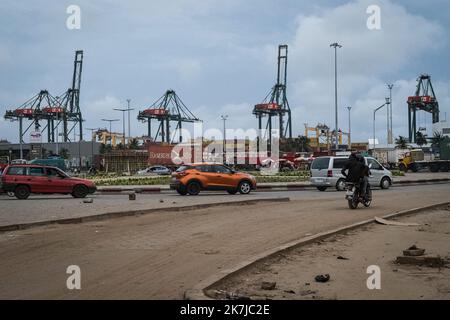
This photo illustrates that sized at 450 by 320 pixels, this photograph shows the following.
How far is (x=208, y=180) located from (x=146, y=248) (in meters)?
15.8

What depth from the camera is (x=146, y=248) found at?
959cm

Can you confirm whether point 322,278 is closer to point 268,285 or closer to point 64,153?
point 268,285

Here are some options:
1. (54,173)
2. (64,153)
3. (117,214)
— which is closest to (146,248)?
(117,214)

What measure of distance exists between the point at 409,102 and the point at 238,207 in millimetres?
112673

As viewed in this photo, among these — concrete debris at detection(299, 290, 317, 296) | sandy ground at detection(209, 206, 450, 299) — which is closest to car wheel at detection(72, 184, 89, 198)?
sandy ground at detection(209, 206, 450, 299)

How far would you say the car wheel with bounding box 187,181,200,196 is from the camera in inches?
993

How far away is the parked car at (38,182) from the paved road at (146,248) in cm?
979

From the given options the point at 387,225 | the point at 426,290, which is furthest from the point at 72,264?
the point at 387,225

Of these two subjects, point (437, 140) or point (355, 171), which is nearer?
point (355, 171)

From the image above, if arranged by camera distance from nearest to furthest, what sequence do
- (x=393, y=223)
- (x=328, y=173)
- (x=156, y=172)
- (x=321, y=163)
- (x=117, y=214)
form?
(x=393, y=223) < (x=117, y=214) < (x=328, y=173) < (x=321, y=163) < (x=156, y=172)

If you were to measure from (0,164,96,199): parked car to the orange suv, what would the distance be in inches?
152

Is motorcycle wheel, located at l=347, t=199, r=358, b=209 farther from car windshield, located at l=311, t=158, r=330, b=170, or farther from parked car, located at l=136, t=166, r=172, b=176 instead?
parked car, located at l=136, t=166, r=172, b=176

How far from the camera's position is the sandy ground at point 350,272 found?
6.38 metres

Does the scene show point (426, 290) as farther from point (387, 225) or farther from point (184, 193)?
point (184, 193)
